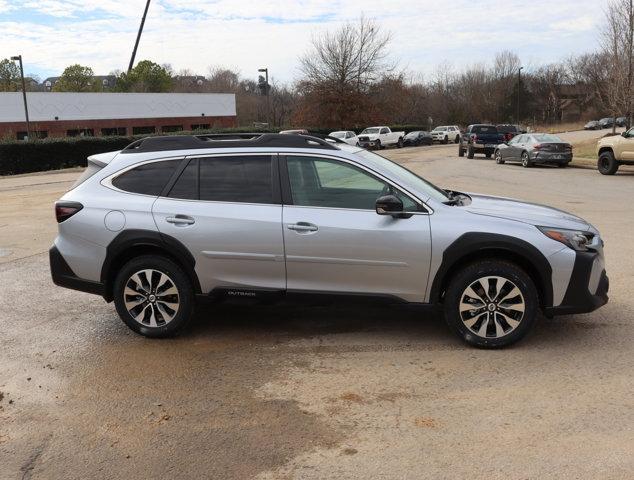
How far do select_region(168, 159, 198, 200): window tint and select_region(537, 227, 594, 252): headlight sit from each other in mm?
2889

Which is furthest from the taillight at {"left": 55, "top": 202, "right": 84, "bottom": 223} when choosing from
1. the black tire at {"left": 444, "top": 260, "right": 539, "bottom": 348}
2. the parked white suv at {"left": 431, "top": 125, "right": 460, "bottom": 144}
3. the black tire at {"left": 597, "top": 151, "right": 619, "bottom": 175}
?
the parked white suv at {"left": 431, "top": 125, "right": 460, "bottom": 144}

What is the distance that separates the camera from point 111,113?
61.8 metres

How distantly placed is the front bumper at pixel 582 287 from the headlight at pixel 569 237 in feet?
0.23

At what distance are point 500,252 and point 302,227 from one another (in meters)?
1.60

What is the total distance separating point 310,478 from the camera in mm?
3127

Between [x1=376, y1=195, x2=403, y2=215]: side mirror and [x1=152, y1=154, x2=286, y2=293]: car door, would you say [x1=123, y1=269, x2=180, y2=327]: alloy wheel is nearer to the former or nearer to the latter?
[x1=152, y1=154, x2=286, y2=293]: car door

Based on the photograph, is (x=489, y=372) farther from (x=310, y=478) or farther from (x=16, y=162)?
(x=16, y=162)

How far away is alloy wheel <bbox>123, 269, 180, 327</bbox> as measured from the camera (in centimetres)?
511

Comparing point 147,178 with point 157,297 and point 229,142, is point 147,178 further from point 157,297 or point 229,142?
point 157,297

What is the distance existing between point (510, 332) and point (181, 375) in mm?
2586

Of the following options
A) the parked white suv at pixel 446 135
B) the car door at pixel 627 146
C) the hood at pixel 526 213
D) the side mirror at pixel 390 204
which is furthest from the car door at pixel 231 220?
the parked white suv at pixel 446 135

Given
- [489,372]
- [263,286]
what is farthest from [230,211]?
[489,372]

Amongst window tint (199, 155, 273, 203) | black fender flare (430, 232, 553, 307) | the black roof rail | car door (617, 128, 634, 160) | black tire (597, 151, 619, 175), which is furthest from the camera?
black tire (597, 151, 619, 175)

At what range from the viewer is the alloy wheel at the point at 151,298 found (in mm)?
5113
